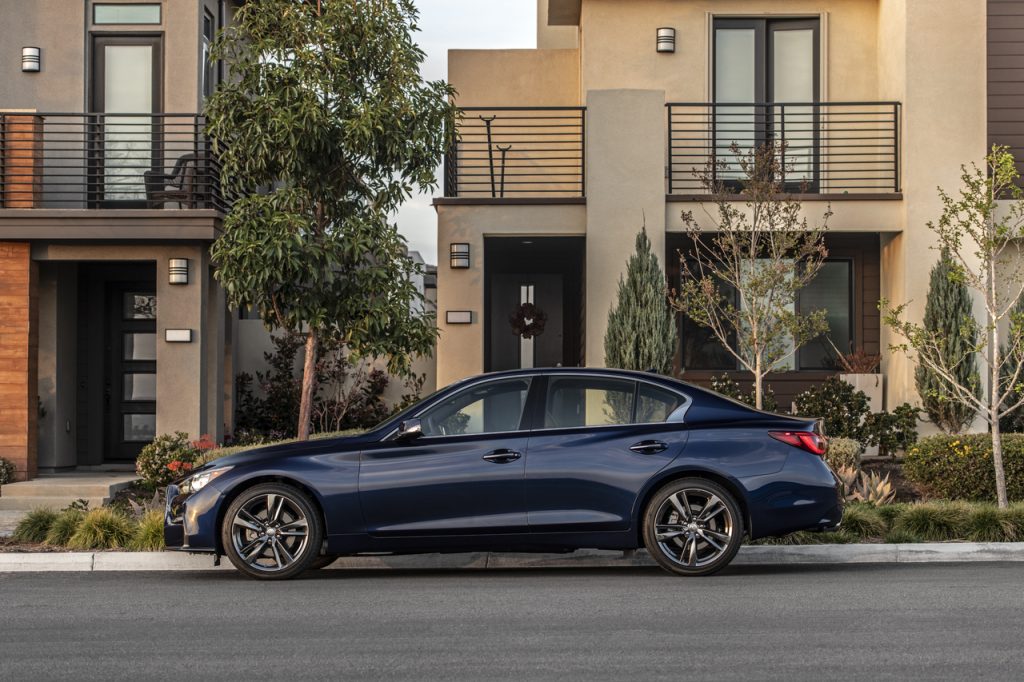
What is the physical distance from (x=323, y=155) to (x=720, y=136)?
6.88 m

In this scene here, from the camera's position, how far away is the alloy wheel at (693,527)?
9.57m

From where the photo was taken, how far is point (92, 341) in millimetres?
18891

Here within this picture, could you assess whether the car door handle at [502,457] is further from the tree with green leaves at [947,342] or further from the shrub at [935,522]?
the tree with green leaves at [947,342]

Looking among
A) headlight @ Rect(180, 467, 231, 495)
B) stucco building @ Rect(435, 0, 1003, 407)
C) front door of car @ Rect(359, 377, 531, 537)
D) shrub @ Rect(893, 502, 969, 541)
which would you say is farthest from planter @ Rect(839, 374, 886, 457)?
headlight @ Rect(180, 467, 231, 495)

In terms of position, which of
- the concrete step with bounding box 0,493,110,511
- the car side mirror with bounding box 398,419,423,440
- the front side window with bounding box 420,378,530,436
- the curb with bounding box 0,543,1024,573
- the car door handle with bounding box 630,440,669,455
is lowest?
the concrete step with bounding box 0,493,110,511

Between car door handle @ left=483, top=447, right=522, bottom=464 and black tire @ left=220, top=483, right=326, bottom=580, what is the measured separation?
1372 mm

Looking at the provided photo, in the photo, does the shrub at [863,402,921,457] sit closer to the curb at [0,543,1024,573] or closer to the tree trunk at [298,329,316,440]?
the curb at [0,543,1024,573]

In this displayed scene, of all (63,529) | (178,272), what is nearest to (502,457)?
(63,529)

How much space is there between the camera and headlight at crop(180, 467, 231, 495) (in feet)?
31.8

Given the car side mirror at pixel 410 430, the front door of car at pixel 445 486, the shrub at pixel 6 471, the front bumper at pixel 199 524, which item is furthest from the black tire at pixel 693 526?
the shrub at pixel 6 471

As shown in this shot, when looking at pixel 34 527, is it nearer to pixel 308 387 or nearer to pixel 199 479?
pixel 199 479

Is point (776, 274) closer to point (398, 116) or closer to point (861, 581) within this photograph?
point (398, 116)

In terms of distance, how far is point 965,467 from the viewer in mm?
13664

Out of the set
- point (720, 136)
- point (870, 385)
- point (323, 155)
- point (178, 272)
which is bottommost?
point (870, 385)
